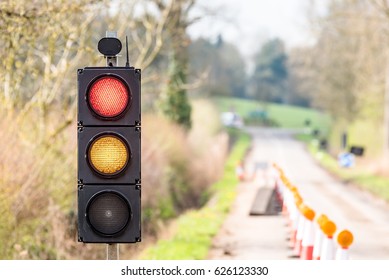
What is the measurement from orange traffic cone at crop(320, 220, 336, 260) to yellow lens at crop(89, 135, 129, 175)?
17.5 feet

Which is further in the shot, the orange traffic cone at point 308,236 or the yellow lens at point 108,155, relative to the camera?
the orange traffic cone at point 308,236

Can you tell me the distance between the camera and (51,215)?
16.1 m

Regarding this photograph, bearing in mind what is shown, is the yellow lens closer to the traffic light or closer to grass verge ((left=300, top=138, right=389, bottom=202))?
the traffic light

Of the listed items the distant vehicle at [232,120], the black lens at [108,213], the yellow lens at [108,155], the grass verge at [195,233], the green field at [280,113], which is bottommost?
the grass verge at [195,233]

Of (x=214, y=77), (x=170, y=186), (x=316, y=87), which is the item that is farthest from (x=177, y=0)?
(x=316, y=87)

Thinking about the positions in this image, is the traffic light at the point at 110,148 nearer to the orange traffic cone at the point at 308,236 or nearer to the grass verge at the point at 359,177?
the orange traffic cone at the point at 308,236

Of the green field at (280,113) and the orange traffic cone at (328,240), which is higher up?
the green field at (280,113)

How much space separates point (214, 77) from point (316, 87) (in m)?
7.52

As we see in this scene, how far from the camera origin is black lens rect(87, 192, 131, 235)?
6988 mm

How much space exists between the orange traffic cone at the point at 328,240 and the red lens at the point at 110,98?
5411 millimetres

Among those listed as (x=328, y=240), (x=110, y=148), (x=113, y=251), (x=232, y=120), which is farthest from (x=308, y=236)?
(x=232, y=120)

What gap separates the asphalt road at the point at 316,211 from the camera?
16594 millimetres

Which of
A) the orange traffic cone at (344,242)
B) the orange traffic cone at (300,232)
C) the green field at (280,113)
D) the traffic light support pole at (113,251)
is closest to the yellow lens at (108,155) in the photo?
the traffic light support pole at (113,251)

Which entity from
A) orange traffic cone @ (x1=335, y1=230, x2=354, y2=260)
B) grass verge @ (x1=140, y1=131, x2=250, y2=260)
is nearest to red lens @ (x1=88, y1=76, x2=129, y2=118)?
Result: orange traffic cone @ (x1=335, y1=230, x2=354, y2=260)
